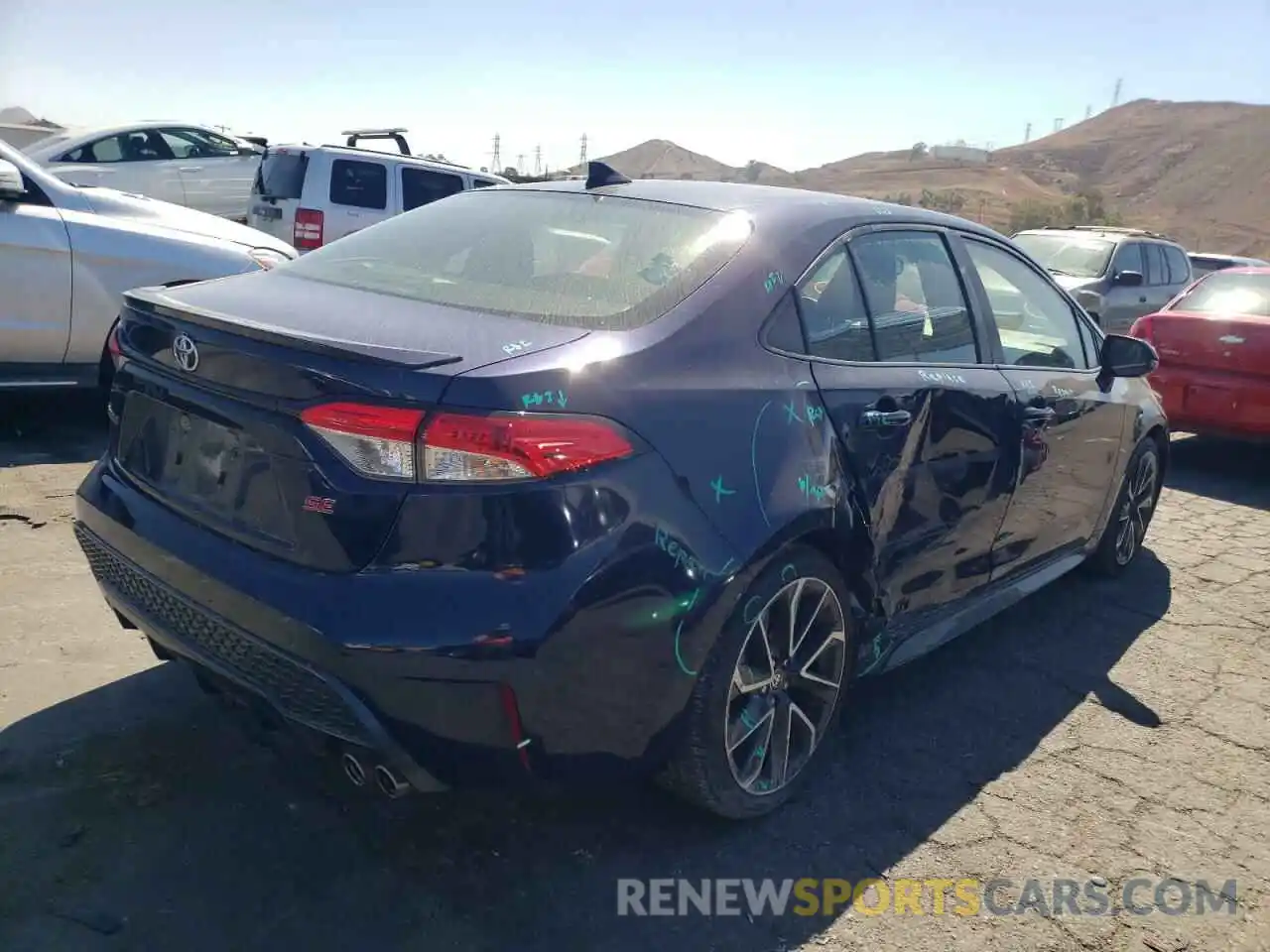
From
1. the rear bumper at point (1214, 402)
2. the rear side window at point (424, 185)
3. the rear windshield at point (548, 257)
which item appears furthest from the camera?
the rear side window at point (424, 185)

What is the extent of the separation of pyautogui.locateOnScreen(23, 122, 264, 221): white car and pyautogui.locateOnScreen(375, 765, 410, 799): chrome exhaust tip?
12170mm

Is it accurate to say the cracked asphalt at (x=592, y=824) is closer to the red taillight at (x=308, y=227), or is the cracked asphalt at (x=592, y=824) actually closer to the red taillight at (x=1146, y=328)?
the red taillight at (x=1146, y=328)

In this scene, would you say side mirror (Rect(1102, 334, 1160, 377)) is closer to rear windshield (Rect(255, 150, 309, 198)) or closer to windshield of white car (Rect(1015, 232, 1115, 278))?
windshield of white car (Rect(1015, 232, 1115, 278))

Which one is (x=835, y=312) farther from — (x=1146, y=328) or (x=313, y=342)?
(x=1146, y=328)

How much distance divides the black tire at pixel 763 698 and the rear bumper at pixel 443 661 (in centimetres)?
11

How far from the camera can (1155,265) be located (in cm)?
1188

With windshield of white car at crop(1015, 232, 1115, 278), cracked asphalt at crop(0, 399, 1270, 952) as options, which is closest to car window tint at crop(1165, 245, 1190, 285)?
windshield of white car at crop(1015, 232, 1115, 278)

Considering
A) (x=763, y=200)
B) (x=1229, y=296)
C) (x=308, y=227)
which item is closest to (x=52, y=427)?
(x=763, y=200)

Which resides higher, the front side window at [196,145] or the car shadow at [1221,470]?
the front side window at [196,145]

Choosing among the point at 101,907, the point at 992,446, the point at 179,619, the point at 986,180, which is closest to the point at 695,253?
the point at 992,446

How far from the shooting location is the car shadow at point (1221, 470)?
690cm

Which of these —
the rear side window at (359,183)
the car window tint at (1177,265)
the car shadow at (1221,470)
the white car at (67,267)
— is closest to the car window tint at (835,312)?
the white car at (67,267)

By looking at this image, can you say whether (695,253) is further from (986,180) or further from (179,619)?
(986,180)

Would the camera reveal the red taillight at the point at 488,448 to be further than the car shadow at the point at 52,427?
No
